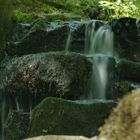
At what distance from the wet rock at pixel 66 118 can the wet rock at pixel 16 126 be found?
803 millimetres

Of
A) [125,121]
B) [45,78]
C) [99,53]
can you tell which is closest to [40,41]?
[99,53]

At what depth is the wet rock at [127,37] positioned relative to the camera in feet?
37.3

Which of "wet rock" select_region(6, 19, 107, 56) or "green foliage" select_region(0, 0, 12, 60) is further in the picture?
"wet rock" select_region(6, 19, 107, 56)

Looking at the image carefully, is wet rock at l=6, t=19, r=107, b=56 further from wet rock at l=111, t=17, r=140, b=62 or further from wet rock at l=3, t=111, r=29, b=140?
wet rock at l=3, t=111, r=29, b=140

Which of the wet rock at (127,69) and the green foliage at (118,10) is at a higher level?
the green foliage at (118,10)

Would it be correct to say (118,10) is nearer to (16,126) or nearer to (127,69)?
(127,69)

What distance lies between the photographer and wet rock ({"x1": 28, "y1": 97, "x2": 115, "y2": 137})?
688 cm

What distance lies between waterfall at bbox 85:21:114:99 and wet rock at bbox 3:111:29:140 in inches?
76.6

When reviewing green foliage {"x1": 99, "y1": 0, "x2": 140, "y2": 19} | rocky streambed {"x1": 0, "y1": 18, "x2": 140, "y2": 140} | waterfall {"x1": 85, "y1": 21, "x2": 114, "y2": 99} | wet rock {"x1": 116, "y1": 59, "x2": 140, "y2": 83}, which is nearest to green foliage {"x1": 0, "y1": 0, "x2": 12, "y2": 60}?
rocky streambed {"x1": 0, "y1": 18, "x2": 140, "y2": 140}

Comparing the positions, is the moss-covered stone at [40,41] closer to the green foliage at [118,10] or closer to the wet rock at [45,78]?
the wet rock at [45,78]

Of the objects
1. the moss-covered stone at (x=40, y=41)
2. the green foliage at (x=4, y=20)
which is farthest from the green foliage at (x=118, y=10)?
the green foliage at (x=4, y=20)

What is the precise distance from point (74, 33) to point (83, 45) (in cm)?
39

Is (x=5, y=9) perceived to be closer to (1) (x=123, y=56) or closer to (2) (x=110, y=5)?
(1) (x=123, y=56)

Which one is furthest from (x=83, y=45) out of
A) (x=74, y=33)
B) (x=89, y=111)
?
(x=89, y=111)
